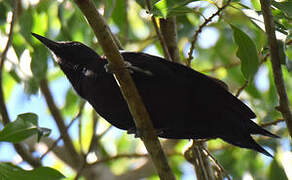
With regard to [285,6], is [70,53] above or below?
below

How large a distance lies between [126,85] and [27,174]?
2.88 ft

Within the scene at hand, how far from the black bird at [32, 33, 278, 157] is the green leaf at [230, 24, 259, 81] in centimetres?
43

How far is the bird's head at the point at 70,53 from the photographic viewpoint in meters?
3.61

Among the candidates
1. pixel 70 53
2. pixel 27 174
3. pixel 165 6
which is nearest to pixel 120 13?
pixel 70 53

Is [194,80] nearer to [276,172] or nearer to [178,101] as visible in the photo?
[178,101]

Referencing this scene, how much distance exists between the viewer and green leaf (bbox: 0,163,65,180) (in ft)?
9.84

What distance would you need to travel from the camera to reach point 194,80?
10.7ft

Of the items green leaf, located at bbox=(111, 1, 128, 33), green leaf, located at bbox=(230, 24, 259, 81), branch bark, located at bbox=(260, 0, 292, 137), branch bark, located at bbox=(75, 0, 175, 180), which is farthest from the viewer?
green leaf, located at bbox=(111, 1, 128, 33)

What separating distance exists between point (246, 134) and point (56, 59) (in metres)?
1.52

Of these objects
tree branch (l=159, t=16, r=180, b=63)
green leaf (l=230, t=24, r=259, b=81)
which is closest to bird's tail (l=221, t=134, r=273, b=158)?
green leaf (l=230, t=24, r=259, b=81)

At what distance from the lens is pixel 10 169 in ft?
9.89

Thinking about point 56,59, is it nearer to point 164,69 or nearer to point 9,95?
point 164,69

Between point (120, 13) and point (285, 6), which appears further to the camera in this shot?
point (120, 13)

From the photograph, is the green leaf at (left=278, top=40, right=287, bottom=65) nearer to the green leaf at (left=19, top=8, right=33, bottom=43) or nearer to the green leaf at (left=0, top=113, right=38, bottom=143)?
the green leaf at (left=0, top=113, right=38, bottom=143)
